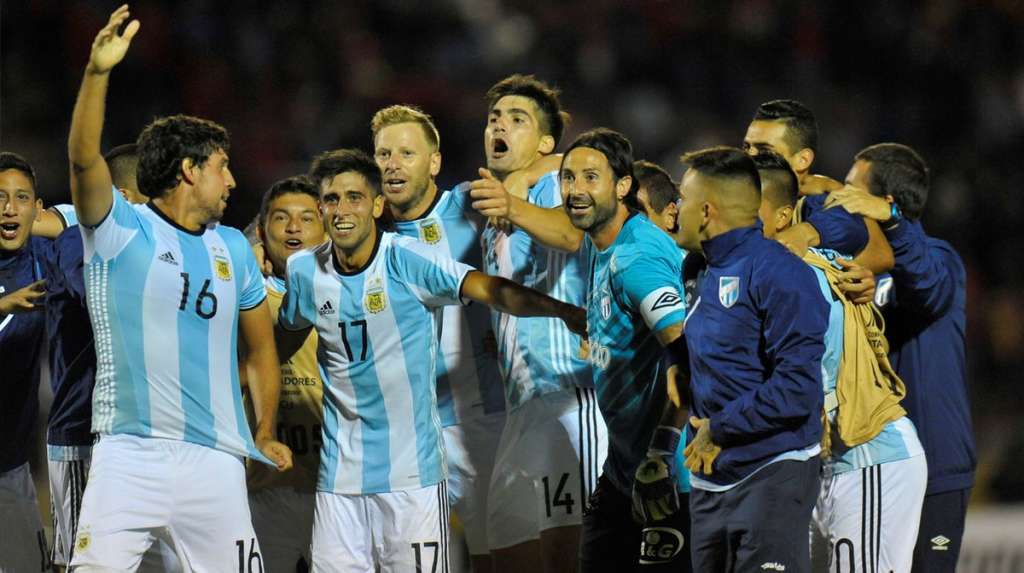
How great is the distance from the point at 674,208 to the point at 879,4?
8415mm

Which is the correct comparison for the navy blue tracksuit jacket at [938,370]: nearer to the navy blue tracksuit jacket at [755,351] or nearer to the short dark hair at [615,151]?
the short dark hair at [615,151]

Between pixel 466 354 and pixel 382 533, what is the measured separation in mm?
1251

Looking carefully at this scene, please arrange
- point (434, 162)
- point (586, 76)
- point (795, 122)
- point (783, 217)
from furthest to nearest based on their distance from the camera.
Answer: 1. point (586, 76)
2. point (434, 162)
3. point (795, 122)
4. point (783, 217)

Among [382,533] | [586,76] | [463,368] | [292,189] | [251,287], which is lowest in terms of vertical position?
[382,533]

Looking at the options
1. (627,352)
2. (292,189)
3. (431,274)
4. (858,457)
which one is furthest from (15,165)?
(858,457)

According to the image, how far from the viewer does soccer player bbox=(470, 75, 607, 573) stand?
6023 mm

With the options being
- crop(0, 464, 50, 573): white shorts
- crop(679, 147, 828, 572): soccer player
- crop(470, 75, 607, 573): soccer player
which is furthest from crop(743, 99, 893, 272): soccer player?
crop(0, 464, 50, 573): white shorts

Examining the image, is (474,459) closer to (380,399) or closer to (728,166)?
(380,399)

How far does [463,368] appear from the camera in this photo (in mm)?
6695

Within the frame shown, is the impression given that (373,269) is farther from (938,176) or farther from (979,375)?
(938,176)

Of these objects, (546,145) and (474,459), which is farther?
(546,145)

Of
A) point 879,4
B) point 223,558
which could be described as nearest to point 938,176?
point 879,4

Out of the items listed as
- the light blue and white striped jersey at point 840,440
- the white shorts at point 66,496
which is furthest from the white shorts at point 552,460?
the white shorts at point 66,496

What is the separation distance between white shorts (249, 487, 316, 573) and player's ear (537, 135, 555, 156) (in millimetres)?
1940
